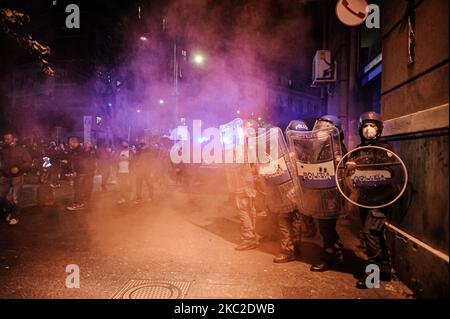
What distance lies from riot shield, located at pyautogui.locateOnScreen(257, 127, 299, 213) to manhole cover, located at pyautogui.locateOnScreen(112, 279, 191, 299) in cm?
166

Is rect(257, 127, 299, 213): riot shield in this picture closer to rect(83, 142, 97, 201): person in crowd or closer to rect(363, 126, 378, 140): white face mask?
rect(363, 126, 378, 140): white face mask

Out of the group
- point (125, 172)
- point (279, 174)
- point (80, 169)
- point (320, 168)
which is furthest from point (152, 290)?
point (125, 172)

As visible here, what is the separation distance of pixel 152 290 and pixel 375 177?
116 inches

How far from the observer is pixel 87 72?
25875 millimetres

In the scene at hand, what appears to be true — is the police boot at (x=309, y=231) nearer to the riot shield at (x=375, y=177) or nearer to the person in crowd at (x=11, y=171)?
the riot shield at (x=375, y=177)

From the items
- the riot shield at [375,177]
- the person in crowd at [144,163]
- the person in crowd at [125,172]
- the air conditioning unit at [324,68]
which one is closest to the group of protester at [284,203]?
the riot shield at [375,177]

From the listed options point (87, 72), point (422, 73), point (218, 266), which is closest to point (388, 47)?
point (422, 73)

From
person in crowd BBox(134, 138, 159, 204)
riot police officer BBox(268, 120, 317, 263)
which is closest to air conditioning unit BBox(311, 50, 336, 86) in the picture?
person in crowd BBox(134, 138, 159, 204)

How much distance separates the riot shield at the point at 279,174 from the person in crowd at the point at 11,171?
5.61 m

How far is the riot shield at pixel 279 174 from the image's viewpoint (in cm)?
426

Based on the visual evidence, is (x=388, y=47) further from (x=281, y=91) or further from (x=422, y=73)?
(x=281, y=91)

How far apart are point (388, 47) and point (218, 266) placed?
166 inches

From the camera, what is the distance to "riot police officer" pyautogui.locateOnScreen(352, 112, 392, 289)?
11.9ft

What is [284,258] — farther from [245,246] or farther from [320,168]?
[320,168]
